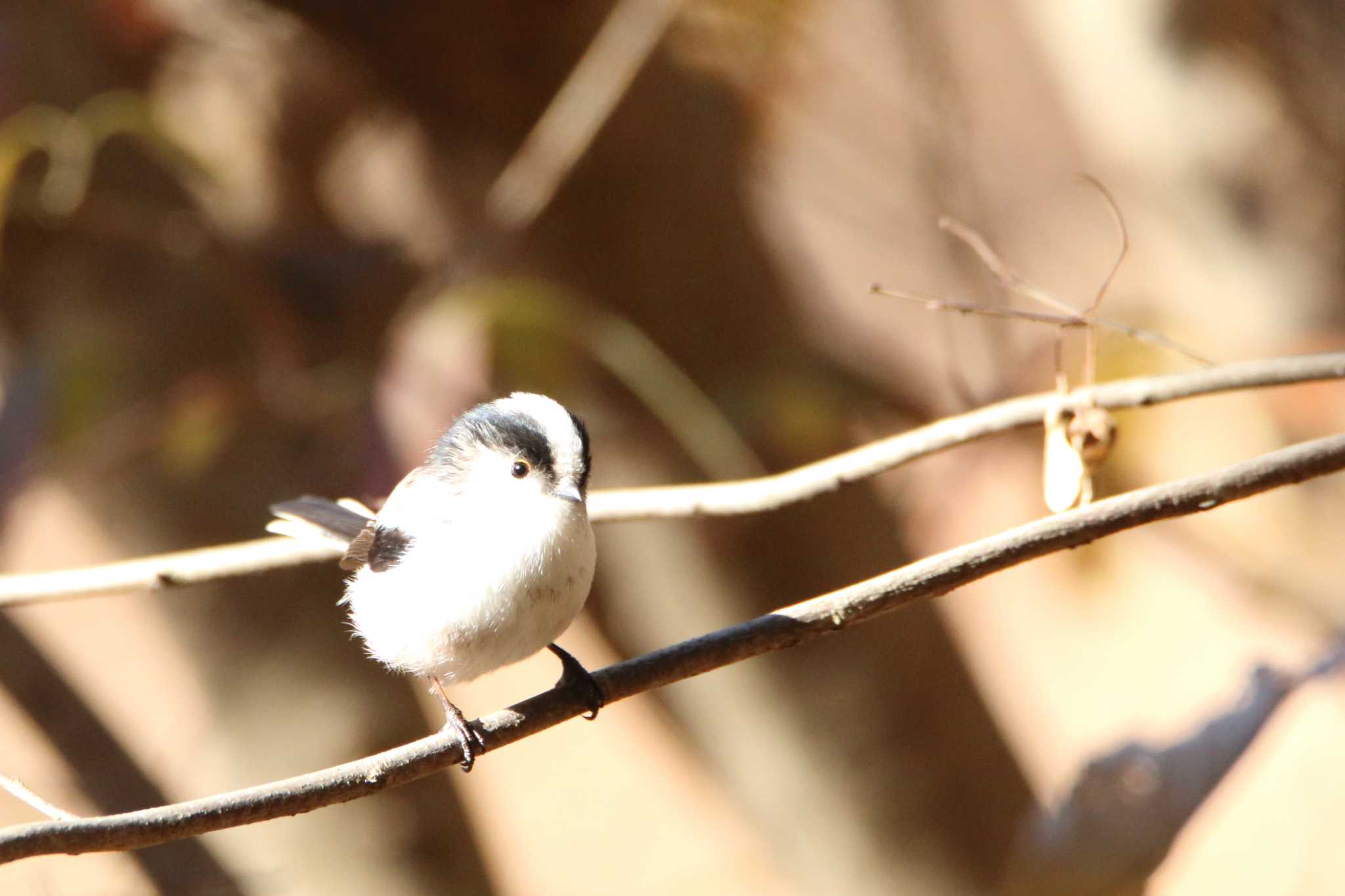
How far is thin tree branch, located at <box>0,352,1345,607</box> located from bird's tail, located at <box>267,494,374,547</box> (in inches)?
2.2

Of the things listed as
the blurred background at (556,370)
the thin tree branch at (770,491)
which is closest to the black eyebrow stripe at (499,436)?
the thin tree branch at (770,491)

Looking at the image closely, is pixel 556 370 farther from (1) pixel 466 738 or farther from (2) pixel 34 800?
(2) pixel 34 800

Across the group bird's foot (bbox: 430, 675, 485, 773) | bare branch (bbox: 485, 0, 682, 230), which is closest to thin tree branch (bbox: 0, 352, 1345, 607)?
bird's foot (bbox: 430, 675, 485, 773)

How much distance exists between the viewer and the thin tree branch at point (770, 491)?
121 centimetres

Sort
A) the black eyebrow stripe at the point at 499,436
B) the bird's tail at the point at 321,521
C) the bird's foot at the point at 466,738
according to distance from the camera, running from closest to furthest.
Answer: the bird's foot at the point at 466,738 < the black eyebrow stripe at the point at 499,436 < the bird's tail at the point at 321,521

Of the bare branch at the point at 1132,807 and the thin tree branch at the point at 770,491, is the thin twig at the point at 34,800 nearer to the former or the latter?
the thin tree branch at the point at 770,491

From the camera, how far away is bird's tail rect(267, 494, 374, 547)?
1522 millimetres

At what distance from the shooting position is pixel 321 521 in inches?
60.7

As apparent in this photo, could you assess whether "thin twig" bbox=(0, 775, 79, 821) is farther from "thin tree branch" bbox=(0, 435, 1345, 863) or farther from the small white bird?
the small white bird

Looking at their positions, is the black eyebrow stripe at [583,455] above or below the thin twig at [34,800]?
above

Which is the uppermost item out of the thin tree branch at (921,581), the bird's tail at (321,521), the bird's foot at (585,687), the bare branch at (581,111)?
the bare branch at (581,111)

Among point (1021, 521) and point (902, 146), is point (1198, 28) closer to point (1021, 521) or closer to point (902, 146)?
point (1021, 521)

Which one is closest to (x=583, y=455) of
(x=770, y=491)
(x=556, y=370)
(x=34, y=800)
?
(x=770, y=491)

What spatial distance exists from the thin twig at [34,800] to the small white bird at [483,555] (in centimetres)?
32
